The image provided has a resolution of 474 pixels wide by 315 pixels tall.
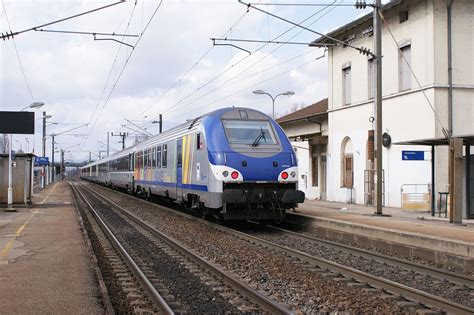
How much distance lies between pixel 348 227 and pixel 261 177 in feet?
8.69

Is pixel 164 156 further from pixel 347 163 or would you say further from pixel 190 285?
pixel 190 285

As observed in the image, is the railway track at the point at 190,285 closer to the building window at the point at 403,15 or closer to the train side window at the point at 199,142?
the train side window at the point at 199,142

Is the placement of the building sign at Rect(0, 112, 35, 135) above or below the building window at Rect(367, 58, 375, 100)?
below

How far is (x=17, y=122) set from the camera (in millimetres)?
23969

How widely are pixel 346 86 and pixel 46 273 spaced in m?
22.0

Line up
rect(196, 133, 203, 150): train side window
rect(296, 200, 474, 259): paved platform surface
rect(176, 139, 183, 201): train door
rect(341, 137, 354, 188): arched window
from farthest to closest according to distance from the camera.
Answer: rect(341, 137, 354, 188): arched window → rect(176, 139, 183, 201): train door → rect(196, 133, 203, 150): train side window → rect(296, 200, 474, 259): paved platform surface

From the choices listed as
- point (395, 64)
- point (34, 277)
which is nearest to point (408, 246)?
point (34, 277)

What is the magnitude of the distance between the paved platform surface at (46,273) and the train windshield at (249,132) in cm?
493

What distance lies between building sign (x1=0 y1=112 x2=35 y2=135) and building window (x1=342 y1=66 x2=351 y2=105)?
15388 millimetres

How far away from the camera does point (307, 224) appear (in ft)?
53.1

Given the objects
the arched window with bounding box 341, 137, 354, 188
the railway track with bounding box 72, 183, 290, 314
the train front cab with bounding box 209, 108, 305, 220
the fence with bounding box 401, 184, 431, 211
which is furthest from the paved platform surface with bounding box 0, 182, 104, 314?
the arched window with bounding box 341, 137, 354, 188

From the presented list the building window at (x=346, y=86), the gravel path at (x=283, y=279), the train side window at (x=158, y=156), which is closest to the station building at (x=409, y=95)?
the building window at (x=346, y=86)

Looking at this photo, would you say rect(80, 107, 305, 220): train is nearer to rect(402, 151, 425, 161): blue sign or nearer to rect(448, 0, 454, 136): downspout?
rect(402, 151, 425, 161): blue sign

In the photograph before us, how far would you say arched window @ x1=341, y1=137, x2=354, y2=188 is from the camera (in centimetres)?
2706
